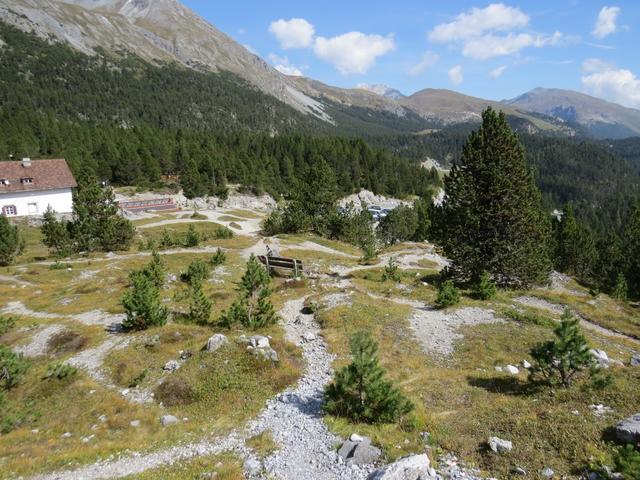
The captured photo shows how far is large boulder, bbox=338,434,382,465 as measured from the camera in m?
11.6

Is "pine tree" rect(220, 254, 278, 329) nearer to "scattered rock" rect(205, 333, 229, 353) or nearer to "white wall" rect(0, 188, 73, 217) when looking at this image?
"scattered rock" rect(205, 333, 229, 353)

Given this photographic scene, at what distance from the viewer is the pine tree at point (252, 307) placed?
23078 millimetres

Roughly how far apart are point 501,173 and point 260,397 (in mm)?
28193

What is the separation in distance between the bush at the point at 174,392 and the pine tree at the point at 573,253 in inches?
3204

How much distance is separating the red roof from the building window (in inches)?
108

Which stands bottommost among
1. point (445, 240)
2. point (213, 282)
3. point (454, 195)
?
point (213, 282)

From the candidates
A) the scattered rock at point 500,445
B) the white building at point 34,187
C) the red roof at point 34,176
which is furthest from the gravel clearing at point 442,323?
the red roof at point 34,176

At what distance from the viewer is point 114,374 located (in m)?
19.1

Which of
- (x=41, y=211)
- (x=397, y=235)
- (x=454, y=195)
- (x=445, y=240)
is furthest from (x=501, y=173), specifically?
(x=41, y=211)

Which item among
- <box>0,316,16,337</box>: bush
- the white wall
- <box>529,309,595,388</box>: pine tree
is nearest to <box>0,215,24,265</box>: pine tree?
<box>0,316,16,337</box>: bush

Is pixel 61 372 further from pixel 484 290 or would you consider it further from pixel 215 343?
pixel 484 290

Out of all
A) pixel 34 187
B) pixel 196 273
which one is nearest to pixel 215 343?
pixel 196 273

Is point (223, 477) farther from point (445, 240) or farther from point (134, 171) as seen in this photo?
point (134, 171)

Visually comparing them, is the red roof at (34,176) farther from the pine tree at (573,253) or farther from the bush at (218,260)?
the pine tree at (573,253)
